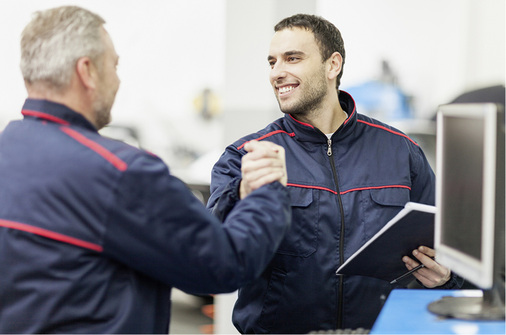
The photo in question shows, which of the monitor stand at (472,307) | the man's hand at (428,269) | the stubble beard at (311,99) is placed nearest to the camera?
the monitor stand at (472,307)

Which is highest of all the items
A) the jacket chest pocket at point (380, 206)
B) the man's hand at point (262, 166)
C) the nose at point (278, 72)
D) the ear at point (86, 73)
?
the ear at point (86, 73)

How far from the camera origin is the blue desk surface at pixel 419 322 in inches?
54.3

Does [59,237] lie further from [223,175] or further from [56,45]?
[223,175]

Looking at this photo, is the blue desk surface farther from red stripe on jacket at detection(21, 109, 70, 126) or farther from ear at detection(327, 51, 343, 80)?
ear at detection(327, 51, 343, 80)

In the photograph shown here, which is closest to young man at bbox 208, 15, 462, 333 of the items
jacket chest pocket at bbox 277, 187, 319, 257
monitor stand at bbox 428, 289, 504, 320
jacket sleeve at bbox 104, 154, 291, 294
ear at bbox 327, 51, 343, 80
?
jacket chest pocket at bbox 277, 187, 319, 257

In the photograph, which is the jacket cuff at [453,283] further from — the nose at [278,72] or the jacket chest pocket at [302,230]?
the nose at [278,72]

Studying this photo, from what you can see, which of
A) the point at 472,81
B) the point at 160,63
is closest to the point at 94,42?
the point at 472,81

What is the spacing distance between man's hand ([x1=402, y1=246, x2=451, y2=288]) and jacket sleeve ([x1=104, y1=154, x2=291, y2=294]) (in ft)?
1.95

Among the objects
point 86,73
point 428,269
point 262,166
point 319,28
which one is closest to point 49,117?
point 86,73

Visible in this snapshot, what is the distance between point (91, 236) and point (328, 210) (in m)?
0.92

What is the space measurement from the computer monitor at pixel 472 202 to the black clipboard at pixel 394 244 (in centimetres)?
14

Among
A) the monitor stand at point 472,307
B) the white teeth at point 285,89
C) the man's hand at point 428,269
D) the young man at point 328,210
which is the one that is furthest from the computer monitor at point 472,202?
the white teeth at point 285,89

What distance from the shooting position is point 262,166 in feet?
5.43

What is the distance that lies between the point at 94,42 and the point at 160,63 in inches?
363
